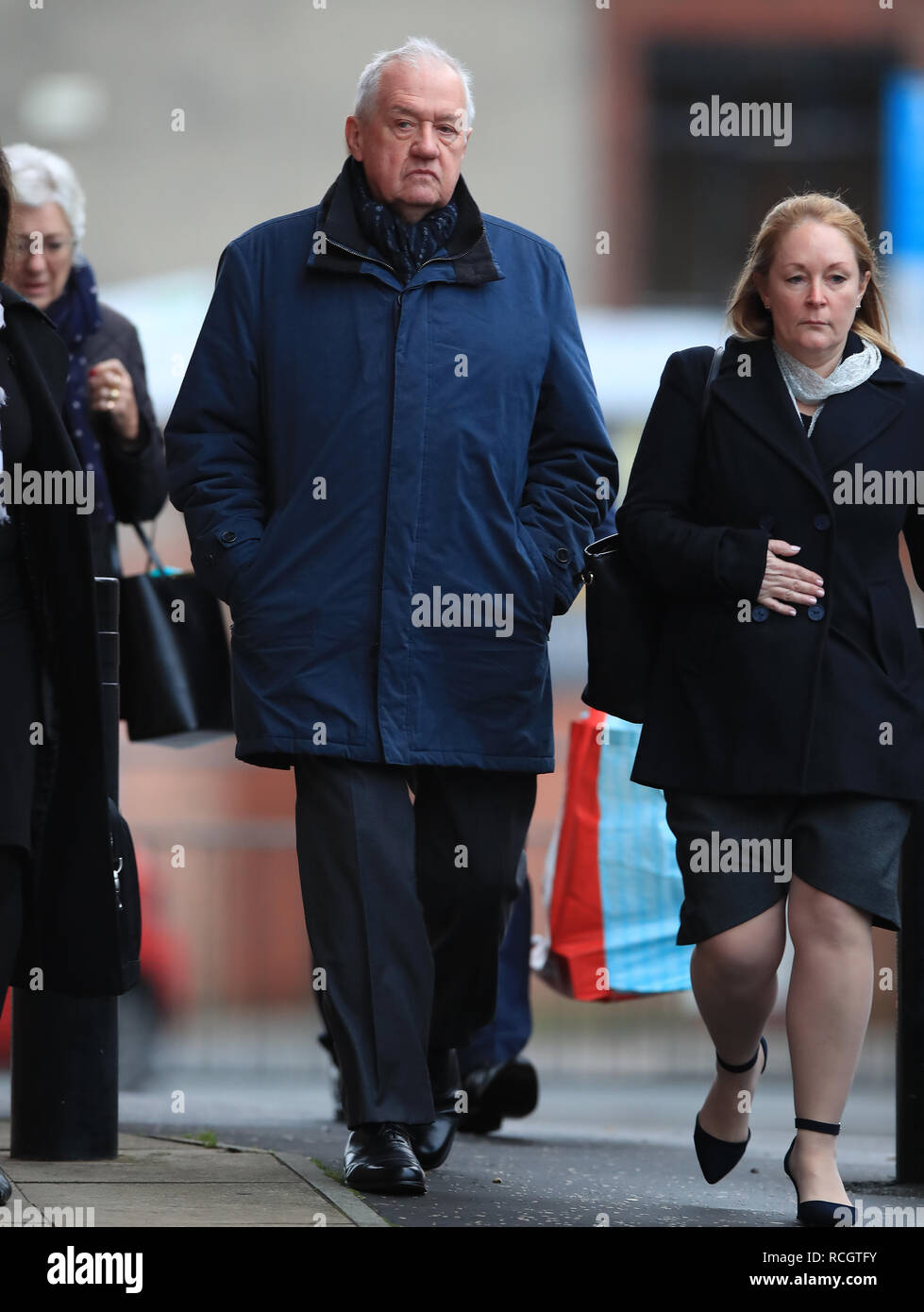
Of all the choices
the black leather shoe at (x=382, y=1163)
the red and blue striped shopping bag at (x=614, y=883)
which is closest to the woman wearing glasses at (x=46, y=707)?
the black leather shoe at (x=382, y=1163)

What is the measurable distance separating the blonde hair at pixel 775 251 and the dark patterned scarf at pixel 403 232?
633mm

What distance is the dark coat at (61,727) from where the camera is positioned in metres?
4.42

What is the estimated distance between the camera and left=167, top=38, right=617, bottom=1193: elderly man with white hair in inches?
185

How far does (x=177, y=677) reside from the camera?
227 inches

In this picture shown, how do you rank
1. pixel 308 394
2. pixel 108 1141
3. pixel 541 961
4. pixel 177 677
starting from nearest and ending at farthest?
pixel 308 394, pixel 108 1141, pixel 177 677, pixel 541 961

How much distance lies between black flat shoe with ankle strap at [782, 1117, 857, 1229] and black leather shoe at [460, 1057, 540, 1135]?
6.25 ft

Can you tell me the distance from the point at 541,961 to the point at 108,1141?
1446 mm

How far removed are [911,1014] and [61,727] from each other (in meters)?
2.18
